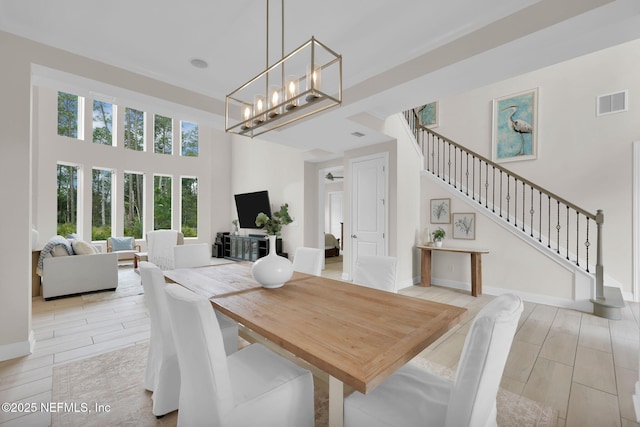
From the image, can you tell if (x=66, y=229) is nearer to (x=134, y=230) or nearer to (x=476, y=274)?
(x=134, y=230)

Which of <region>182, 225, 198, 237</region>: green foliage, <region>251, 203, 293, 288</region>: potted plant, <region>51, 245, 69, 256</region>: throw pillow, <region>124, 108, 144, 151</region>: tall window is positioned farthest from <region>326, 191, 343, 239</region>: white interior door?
<region>251, 203, 293, 288</region>: potted plant

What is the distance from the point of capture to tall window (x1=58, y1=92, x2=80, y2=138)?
6.73 metres

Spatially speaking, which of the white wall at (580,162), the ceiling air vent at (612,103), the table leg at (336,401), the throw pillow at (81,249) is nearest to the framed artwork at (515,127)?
the white wall at (580,162)

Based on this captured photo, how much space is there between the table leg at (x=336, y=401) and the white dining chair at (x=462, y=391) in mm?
56

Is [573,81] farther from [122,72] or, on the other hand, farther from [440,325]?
[122,72]

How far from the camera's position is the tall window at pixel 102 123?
24.0ft

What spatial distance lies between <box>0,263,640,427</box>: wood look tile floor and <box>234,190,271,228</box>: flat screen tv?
383 centimetres

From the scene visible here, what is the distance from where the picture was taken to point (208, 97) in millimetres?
3533

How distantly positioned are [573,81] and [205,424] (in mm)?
6970

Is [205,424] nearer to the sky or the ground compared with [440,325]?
nearer to the ground

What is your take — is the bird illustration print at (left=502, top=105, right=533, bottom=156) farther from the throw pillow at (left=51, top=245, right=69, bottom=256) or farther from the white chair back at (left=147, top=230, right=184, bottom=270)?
the throw pillow at (left=51, top=245, right=69, bottom=256)

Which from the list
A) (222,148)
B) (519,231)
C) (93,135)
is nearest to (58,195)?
(93,135)

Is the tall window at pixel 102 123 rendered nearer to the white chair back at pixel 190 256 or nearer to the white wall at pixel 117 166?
the white wall at pixel 117 166

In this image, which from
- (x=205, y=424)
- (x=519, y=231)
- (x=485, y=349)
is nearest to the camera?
(x=485, y=349)
